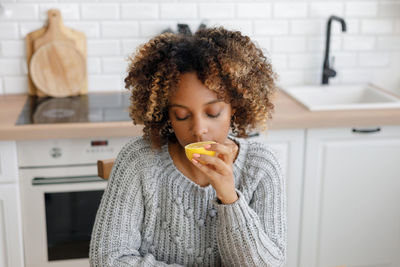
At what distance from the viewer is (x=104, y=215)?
53.2 inches

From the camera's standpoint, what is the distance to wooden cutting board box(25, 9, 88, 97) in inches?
111

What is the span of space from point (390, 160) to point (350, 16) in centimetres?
88

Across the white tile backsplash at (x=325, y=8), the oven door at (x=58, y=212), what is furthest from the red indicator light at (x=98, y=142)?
the white tile backsplash at (x=325, y=8)

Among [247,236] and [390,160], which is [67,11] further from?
[247,236]

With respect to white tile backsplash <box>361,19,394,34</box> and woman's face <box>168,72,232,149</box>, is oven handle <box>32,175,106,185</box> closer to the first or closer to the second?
woman's face <box>168,72,232,149</box>

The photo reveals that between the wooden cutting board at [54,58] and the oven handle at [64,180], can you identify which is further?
the wooden cutting board at [54,58]

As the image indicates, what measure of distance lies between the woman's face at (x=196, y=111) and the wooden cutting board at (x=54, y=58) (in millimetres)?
1754

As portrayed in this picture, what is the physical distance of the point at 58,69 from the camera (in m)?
2.86

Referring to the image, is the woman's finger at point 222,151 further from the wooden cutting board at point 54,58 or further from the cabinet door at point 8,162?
the wooden cutting board at point 54,58

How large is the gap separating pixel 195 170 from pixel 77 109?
135cm

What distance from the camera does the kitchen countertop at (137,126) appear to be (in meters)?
2.31

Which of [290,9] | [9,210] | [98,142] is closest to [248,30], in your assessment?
[290,9]

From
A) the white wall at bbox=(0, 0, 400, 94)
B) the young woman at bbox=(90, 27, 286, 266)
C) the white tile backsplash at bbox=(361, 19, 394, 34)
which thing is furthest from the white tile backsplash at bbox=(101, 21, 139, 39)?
the young woman at bbox=(90, 27, 286, 266)

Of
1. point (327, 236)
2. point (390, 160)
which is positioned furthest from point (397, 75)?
point (327, 236)
